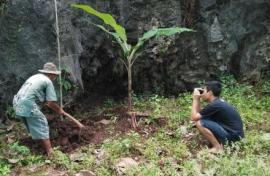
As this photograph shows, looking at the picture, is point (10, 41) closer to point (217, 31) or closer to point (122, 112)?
point (122, 112)

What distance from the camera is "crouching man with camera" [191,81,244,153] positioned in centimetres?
670

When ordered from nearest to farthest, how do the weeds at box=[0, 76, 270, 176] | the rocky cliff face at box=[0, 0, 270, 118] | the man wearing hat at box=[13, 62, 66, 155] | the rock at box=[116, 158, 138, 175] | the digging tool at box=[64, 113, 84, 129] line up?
the weeds at box=[0, 76, 270, 176]
the rock at box=[116, 158, 138, 175]
the man wearing hat at box=[13, 62, 66, 155]
the digging tool at box=[64, 113, 84, 129]
the rocky cliff face at box=[0, 0, 270, 118]

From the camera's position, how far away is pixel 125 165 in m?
6.14

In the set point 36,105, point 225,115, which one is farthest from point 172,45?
point 36,105

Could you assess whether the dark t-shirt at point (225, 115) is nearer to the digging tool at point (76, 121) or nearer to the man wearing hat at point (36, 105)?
the digging tool at point (76, 121)

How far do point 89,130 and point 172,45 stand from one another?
3.54 m

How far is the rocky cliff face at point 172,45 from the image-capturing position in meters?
9.49

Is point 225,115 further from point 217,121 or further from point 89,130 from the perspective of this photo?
point 89,130

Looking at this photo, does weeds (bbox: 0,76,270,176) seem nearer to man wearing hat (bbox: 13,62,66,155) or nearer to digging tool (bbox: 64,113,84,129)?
man wearing hat (bbox: 13,62,66,155)

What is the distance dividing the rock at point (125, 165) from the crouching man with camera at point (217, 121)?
123 centimetres

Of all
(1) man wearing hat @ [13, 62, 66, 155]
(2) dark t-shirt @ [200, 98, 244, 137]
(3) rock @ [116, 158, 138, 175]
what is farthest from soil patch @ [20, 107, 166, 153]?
(2) dark t-shirt @ [200, 98, 244, 137]

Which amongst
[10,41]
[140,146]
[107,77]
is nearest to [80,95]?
[107,77]

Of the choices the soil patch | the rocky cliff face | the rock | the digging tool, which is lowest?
the rock

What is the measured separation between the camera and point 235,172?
5.69 m
